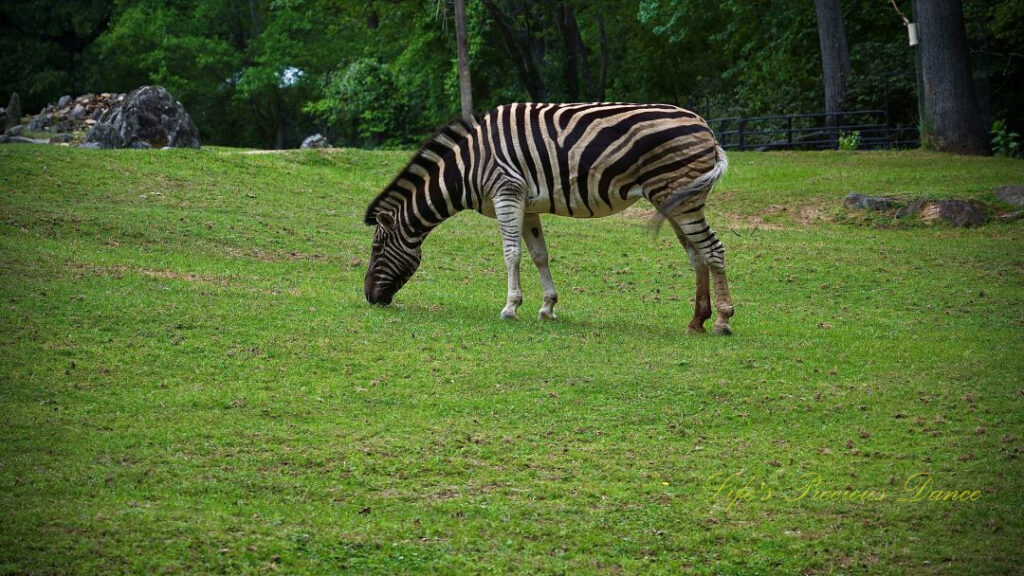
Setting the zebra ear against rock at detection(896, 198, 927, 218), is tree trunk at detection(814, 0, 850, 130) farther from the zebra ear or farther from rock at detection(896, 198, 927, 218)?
the zebra ear

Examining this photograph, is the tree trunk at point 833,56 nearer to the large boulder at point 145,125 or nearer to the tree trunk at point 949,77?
the tree trunk at point 949,77

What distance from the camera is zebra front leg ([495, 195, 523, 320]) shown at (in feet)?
39.8

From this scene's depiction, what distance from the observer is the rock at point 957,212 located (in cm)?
1986

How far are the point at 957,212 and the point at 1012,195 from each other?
135 centimetres

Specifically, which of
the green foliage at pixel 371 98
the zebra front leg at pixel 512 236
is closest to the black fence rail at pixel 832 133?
the green foliage at pixel 371 98

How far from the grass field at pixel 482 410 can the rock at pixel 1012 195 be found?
2.74 metres

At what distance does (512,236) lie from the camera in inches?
484

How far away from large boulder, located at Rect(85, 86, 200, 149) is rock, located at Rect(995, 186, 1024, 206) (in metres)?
18.8

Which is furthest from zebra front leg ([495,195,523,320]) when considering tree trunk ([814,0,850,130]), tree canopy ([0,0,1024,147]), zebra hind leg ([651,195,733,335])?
tree canopy ([0,0,1024,147])

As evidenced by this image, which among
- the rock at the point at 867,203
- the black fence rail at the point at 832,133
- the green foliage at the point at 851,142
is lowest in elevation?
the rock at the point at 867,203

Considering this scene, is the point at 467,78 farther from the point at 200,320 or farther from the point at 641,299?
the point at 200,320

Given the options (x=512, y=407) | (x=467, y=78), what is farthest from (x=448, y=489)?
(x=467, y=78)

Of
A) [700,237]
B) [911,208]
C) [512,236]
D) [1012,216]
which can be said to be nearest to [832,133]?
[911,208]

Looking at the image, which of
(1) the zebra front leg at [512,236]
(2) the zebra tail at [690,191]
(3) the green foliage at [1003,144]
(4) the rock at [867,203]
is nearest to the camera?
(2) the zebra tail at [690,191]
